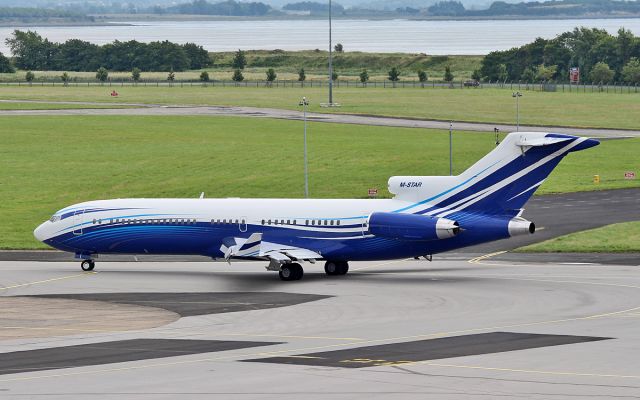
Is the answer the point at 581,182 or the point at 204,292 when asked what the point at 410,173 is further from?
the point at 204,292

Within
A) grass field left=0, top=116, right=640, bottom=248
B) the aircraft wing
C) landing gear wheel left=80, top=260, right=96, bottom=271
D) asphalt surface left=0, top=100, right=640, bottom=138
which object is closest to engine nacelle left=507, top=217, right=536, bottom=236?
the aircraft wing

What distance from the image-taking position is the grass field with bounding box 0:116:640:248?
322ft

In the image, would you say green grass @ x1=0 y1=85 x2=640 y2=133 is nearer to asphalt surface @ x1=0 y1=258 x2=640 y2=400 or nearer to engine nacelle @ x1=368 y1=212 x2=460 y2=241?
engine nacelle @ x1=368 y1=212 x2=460 y2=241

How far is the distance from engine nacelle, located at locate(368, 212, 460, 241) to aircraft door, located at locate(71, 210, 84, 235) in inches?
638

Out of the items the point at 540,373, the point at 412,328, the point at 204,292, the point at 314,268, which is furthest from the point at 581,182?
the point at 540,373

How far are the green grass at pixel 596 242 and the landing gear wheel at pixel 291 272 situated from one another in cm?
1501

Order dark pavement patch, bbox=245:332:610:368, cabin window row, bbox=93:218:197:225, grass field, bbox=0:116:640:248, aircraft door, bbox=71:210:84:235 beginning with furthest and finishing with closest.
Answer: grass field, bbox=0:116:640:248 → aircraft door, bbox=71:210:84:235 → cabin window row, bbox=93:218:197:225 → dark pavement patch, bbox=245:332:610:368

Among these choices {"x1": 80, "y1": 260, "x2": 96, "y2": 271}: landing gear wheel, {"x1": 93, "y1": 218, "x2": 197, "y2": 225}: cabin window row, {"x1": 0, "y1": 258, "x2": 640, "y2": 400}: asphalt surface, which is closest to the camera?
{"x1": 0, "y1": 258, "x2": 640, "y2": 400}: asphalt surface

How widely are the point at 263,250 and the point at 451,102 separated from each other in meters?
117

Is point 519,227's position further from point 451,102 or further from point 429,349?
point 451,102

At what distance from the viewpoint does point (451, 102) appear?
17450cm

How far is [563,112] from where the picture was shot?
15538cm

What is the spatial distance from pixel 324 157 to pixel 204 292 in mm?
56670

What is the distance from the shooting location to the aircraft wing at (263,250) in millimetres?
60094
